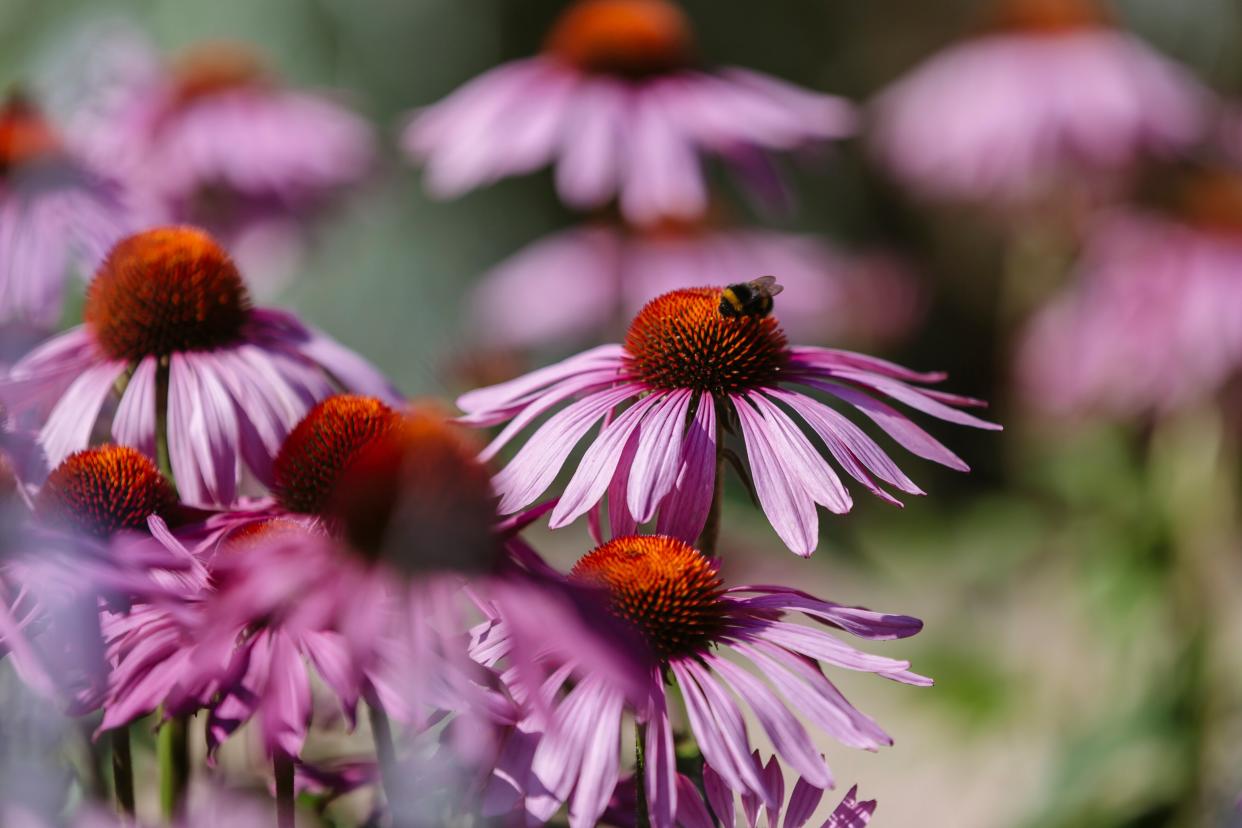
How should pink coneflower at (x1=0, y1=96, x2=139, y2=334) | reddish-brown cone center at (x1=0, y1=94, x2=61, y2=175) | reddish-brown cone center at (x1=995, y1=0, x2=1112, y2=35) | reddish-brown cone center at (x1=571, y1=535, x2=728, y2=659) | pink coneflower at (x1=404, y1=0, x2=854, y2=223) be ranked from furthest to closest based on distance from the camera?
reddish-brown cone center at (x1=995, y1=0, x2=1112, y2=35) < pink coneflower at (x1=404, y1=0, x2=854, y2=223) < reddish-brown cone center at (x1=0, y1=94, x2=61, y2=175) < pink coneflower at (x1=0, y1=96, x2=139, y2=334) < reddish-brown cone center at (x1=571, y1=535, x2=728, y2=659)

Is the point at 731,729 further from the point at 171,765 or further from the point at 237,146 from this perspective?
the point at 237,146

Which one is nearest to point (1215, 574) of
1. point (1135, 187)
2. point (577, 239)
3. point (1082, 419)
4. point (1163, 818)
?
point (1082, 419)

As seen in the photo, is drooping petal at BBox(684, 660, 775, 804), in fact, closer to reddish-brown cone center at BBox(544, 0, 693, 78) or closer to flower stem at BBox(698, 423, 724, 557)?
flower stem at BBox(698, 423, 724, 557)

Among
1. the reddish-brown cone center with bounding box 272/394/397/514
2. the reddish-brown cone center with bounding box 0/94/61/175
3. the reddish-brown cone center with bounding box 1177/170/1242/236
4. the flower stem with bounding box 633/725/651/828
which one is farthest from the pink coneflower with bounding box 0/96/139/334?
the reddish-brown cone center with bounding box 1177/170/1242/236

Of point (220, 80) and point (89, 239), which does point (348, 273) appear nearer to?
point (220, 80)

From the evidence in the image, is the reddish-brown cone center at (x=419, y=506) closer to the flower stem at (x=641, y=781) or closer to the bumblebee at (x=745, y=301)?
the flower stem at (x=641, y=781)

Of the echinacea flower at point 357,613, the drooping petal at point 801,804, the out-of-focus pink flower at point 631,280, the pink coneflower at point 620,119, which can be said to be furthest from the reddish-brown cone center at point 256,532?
the out-of-focus pink flower at point 631,280
